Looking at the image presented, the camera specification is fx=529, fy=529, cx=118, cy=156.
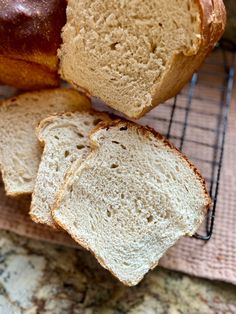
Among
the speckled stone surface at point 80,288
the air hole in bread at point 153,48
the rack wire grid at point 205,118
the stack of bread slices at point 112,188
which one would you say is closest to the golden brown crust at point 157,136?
the stack of bread slices at point 112,188

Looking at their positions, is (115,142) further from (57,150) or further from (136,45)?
(136,45)

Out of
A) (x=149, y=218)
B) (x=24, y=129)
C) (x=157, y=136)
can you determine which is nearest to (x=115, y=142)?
(x=157, y=136)

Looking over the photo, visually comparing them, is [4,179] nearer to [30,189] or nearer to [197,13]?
[30,189]

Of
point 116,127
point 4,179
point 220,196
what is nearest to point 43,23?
point 116,127

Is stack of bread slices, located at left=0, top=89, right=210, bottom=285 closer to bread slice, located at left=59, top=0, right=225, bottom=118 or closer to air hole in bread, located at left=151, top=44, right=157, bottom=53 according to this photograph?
bread slice, located at left=59, top=0, right=225, bottom=118

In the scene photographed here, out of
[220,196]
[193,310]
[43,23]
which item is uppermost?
[43,23]

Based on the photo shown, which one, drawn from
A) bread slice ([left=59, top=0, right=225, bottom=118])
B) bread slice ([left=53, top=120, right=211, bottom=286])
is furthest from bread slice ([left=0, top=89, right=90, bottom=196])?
bread slice ([left=53, top=120, right=211, bottom=286])
